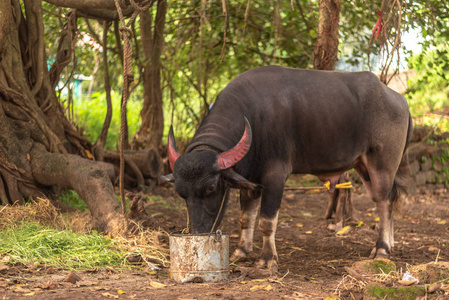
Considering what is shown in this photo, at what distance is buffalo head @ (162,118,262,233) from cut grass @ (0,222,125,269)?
0.76 meters

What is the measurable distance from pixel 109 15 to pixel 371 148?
3491mm

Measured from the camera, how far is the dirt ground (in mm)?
3434

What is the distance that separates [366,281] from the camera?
334 centimetres

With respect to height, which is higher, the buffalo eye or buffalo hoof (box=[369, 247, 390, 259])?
the buffalo eye

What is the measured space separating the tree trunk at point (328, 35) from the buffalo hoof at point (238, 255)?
2.54 m

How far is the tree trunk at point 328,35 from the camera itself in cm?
620

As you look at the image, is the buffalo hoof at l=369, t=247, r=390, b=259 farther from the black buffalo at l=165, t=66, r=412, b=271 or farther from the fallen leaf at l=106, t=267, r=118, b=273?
the fallen leaf at l=106, t=267, r=118, b=273

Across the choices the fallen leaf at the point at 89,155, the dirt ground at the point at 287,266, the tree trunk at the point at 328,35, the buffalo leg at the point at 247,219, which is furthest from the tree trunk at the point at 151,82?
the buffalo leg at the point at 247,219

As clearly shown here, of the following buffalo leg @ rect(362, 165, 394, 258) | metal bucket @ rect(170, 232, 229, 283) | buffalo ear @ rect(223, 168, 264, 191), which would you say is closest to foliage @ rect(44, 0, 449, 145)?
buffalo leg @ rect(362, 165, 394, 258)

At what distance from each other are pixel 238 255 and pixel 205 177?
120 centimetres

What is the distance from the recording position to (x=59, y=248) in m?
4.36

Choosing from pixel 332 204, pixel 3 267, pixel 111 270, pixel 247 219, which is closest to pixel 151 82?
pixel 332 204

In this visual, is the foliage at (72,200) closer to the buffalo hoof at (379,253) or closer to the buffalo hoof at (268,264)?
the buffalo hoof at (268,264)

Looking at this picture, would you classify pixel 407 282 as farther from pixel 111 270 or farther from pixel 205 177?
pixel 111 270
